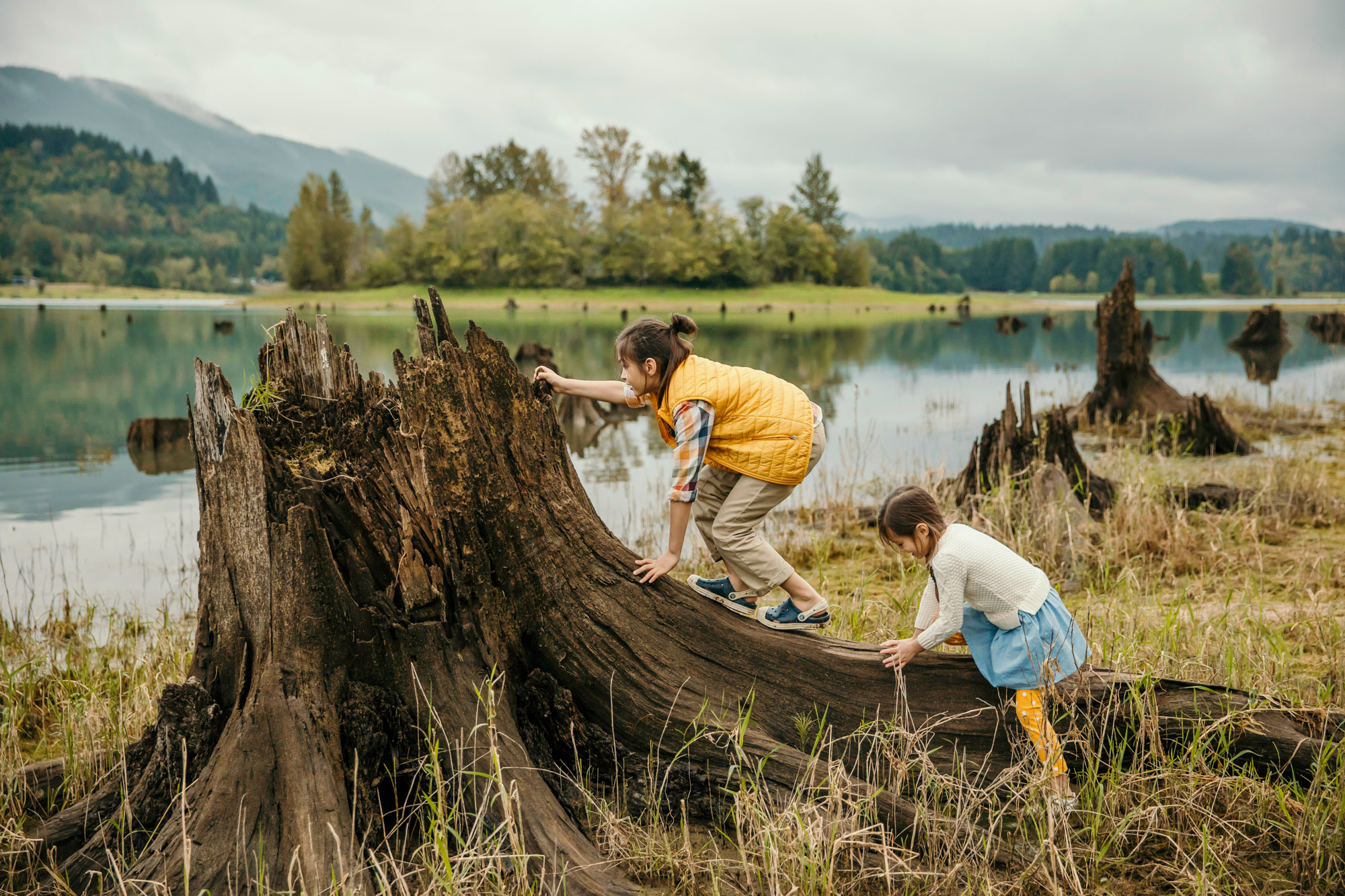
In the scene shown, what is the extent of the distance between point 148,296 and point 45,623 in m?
105

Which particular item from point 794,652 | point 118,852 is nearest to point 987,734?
point 794,652

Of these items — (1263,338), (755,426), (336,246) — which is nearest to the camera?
(755,426)

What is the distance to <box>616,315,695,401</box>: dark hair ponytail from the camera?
135 inches

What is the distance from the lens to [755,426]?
11.7 feet

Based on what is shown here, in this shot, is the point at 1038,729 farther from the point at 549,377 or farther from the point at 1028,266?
the point at 1028,266

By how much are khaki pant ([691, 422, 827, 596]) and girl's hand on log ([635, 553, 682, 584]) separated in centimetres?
38

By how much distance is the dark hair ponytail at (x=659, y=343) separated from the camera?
11.2 ft

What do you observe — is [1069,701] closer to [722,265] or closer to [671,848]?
[671,848]

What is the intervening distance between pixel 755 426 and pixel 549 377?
0.91 m

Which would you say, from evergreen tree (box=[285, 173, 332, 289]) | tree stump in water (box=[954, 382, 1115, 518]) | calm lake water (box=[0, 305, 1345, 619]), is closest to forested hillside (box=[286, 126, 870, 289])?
evergreen tree (box=[285, 173, 332, 289])

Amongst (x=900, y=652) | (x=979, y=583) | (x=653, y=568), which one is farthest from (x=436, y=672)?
(x=979, y=583)

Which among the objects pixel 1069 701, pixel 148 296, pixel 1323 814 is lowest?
pixel 1323 814

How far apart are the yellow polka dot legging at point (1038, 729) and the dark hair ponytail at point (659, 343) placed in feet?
6.20

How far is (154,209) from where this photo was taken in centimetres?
16538
